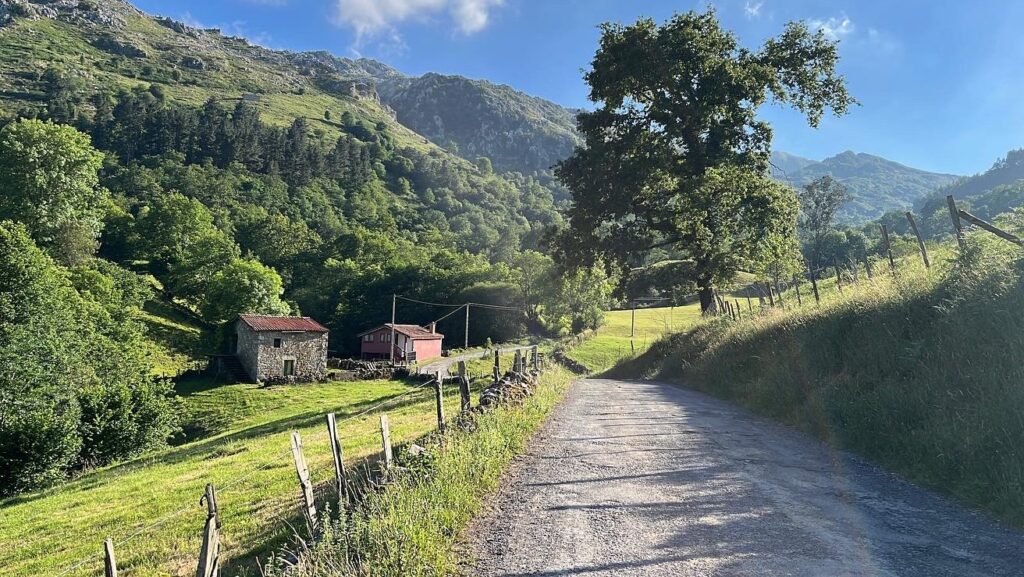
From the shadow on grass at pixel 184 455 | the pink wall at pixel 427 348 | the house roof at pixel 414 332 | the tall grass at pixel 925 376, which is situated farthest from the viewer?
the pink wall at pixel 427 348

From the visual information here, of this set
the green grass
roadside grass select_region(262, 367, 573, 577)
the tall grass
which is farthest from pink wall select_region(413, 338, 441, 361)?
roadside grass select_region(262, 367, 573, 577)

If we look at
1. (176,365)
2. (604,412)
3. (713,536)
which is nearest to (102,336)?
(176,365)

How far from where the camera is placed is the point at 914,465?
23.9 ft

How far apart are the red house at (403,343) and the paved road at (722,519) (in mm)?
60969

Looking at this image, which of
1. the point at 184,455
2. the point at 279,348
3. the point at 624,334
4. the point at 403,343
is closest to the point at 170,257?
the point at 403,343

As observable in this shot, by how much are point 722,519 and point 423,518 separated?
10.4 feet

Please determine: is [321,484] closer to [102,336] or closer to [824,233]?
[102,336]

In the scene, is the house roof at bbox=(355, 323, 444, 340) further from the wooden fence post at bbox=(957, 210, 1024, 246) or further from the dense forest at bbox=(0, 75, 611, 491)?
the wooden fence post at bbox=(957, 210, 1024, 246)

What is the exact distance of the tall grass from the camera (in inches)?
258

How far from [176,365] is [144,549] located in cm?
6106

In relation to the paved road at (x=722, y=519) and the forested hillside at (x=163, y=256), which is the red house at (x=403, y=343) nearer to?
the forested hillside at (x=163, y=256)

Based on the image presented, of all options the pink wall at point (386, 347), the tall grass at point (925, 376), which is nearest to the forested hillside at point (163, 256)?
the pink wall at point (386, 347)

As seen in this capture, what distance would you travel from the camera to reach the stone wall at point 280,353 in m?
50.1

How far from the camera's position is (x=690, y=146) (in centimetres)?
2747
